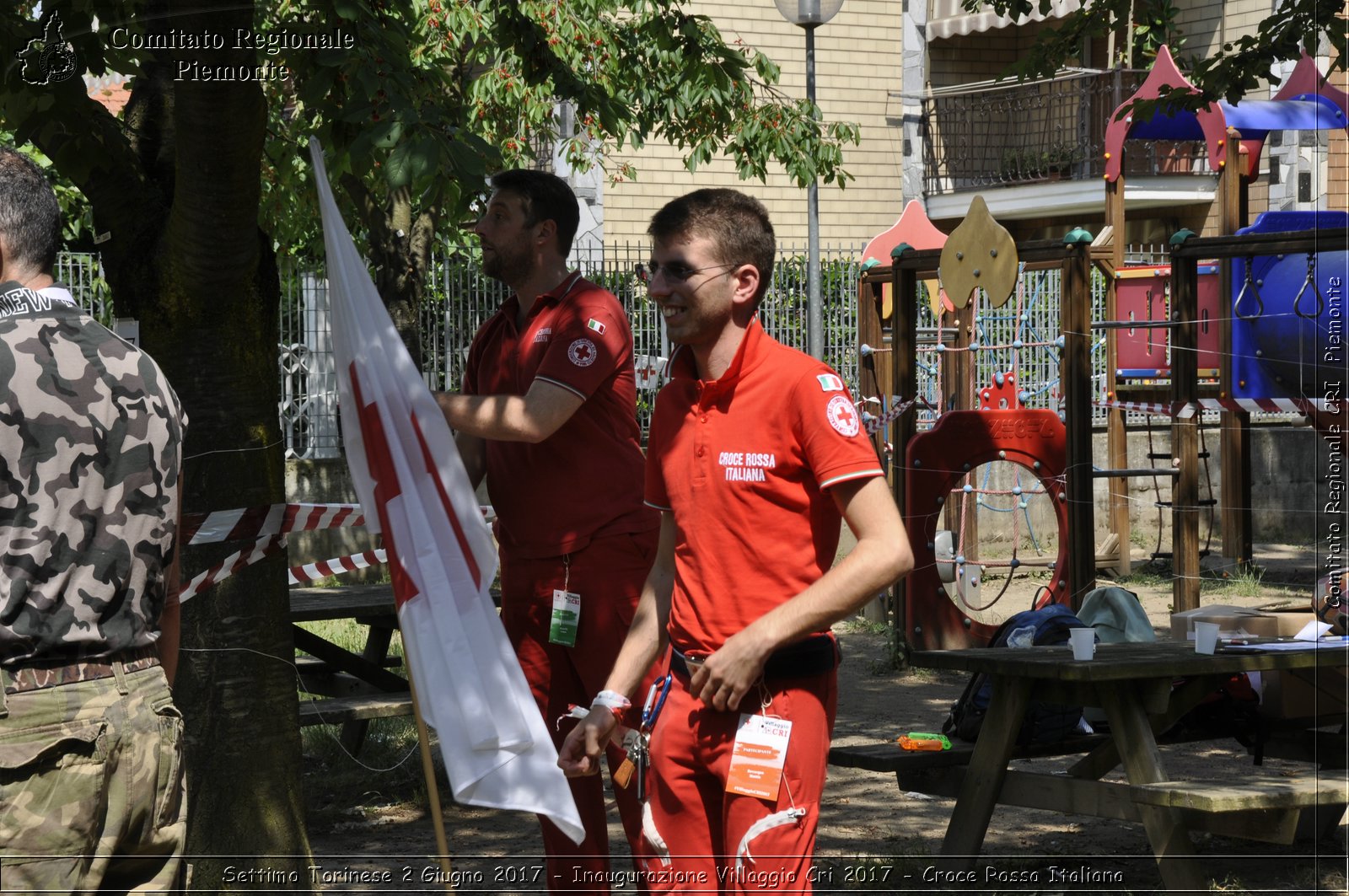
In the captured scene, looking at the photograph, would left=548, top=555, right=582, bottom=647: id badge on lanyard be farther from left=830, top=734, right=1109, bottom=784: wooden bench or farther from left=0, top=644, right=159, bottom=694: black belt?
left=0, top=644, right=159, bottom=694: black belt

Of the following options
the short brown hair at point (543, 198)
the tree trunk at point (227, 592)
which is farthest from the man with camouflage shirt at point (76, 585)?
the tree trunk at point (227, 592)

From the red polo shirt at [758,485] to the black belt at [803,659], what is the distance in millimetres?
96

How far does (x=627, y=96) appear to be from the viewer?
1248cm

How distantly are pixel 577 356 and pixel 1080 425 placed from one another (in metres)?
5.06

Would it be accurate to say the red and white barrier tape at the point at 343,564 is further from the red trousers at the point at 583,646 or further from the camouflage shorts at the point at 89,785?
the camouflage shorts at the point at 89,785

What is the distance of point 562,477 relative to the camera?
4594mm

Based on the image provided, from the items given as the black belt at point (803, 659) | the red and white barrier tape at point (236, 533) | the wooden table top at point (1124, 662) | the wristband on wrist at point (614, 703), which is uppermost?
the red and white barrier tape at point (236, 533)

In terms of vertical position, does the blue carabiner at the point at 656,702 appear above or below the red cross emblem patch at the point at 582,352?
below

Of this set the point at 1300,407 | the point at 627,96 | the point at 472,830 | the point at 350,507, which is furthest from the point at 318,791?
the point at 627,96

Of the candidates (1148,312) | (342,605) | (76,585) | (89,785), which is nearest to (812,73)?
(1148,312)

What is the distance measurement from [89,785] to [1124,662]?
10.4 feet

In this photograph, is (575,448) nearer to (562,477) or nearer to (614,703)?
(562,477)

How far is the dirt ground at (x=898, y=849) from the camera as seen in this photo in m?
5.53

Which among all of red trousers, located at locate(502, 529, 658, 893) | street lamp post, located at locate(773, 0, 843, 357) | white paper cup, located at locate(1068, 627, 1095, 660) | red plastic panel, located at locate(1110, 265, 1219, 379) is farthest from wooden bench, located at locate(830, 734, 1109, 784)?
street lamp post, located at locate(773, 0, 843, 357)
